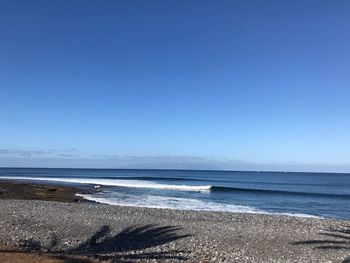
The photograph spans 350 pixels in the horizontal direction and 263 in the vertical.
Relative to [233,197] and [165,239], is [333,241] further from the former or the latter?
[233,197]

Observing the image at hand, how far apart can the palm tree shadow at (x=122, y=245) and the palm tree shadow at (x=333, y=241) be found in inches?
195

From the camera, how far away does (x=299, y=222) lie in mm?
22641

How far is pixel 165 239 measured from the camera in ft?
52.7

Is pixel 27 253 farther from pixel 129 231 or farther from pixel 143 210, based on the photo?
pixel 143 210

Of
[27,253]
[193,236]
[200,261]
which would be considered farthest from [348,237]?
[27,253]

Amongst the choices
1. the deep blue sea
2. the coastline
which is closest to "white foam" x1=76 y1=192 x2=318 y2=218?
the deep blue sea

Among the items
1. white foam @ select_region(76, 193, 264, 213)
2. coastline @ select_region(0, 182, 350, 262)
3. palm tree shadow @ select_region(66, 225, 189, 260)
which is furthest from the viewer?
white foam @ select_region(76, 193, 264, 213)

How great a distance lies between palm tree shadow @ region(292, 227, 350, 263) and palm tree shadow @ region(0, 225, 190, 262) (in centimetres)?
495

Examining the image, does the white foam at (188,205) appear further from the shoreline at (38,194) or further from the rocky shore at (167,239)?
Answer: the rocky shore at (167,239)

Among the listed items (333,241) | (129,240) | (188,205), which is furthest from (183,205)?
(129,240)

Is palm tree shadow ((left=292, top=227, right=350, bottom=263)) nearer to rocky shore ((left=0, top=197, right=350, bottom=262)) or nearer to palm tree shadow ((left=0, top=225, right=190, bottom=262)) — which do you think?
rocky shore ((left=0, top=197, right=350, bottom=262))

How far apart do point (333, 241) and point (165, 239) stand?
22.3 feet

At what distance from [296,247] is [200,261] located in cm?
444

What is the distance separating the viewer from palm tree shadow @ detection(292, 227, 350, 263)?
1570 cm
